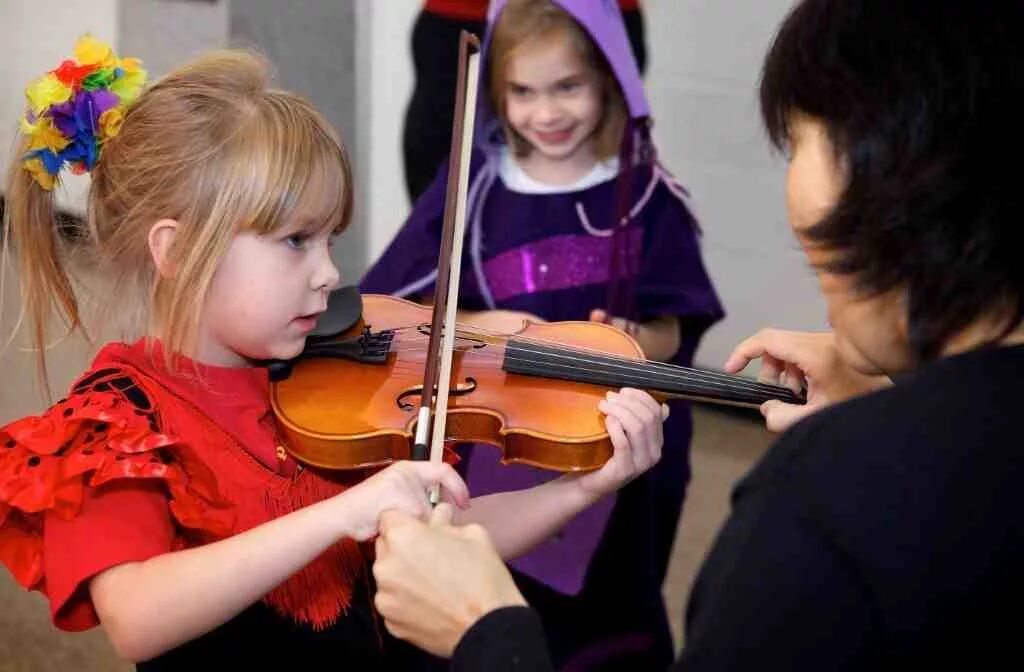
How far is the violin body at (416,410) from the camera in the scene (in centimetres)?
111

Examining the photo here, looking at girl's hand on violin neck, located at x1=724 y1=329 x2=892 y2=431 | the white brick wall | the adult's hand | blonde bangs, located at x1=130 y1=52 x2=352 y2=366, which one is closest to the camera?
the adult's hand

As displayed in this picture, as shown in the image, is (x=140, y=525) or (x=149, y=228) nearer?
(x=140, y=525)

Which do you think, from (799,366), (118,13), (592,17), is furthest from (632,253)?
(118,13)

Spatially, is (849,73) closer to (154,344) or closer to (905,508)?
(905,508)

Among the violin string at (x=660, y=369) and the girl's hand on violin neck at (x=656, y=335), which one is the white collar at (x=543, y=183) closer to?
the girl's hand on violin neck at (x=656, y=335)

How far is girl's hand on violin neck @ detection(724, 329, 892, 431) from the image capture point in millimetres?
1185

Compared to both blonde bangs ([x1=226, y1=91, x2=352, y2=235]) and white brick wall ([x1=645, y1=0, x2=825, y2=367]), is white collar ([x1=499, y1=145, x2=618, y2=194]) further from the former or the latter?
white brick wall ([x1=645, y1=0, x2=825, y2=367])

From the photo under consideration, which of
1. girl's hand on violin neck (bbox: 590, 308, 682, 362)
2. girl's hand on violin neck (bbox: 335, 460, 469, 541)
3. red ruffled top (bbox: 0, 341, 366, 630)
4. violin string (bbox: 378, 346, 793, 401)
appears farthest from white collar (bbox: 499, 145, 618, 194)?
girl's hand on violin neck (bbox: 335, 460, 469, 541)

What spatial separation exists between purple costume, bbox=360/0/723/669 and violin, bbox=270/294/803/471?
15.3 inches

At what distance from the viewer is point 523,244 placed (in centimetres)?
171

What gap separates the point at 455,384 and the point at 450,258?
14 cm

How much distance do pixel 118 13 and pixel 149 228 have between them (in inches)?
99.0

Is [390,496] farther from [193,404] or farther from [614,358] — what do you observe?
[614,358]

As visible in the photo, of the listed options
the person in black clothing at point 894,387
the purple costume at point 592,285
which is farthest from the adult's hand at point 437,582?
the purple costume at point 592,285
